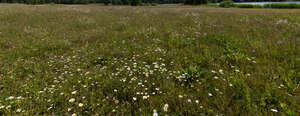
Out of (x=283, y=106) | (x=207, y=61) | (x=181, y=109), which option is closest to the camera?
(x=283, y=106)

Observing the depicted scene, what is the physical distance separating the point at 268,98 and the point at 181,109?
4.97ft

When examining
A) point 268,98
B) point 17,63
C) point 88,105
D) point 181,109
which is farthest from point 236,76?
point 17,63

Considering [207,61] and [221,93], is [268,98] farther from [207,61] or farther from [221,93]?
[207,61]

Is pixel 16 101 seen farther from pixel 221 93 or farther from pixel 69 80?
pixel 221 93

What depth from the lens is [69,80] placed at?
2.98m

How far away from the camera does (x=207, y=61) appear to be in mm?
3762

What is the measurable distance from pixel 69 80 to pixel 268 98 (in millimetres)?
3994

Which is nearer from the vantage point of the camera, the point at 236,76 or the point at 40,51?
the point at 236,76

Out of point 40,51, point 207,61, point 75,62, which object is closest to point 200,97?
point 207,61

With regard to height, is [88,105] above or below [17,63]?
below

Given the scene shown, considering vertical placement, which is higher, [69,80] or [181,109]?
[69,80]

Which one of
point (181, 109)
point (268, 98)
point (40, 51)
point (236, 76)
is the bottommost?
point (181, 109)

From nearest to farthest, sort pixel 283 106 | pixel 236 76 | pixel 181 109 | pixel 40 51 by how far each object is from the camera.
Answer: pixel 283 106
pixel 181 109
pixel 236 76
pixel 40 51

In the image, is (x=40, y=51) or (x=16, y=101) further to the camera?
(x=40, y=51)
